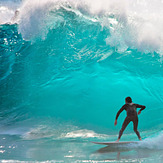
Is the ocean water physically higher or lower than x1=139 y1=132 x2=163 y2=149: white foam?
higher

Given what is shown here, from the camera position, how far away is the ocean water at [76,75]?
523 centimetres

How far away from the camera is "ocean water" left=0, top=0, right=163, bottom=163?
5.23m

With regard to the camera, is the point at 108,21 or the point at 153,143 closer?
the point at 153,143

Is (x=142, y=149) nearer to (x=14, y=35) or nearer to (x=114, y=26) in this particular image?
(x=114, y=26)

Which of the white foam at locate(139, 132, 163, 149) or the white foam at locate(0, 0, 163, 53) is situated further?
the white foam at locate(0, 0, 163, 53)

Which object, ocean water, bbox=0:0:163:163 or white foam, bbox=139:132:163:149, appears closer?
white foam, bbox=139:132:163:149

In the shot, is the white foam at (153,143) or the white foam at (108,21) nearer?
the white foam at (153,143)

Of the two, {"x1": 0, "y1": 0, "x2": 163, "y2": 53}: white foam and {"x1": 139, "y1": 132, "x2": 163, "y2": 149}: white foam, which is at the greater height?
{"x1": 0, "y1": 0, "x2": 163, "y2": 53}: white foam

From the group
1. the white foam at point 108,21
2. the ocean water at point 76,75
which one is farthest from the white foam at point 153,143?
the white foam at point 108,21

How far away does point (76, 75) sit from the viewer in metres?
6.89

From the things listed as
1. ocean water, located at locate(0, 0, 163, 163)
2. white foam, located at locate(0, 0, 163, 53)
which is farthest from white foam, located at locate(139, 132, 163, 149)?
white foam, located at locate(0, 0, 163, 53)

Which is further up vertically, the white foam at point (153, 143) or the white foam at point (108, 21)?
the white foam at point (108, 21)

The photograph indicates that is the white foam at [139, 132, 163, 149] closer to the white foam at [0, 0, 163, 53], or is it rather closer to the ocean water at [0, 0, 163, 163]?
the ocean water at [0, 0, 163, 163]

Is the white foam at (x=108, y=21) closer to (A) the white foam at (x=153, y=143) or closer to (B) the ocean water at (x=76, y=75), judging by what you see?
(B) the ocean water at (x=76, y=75)
